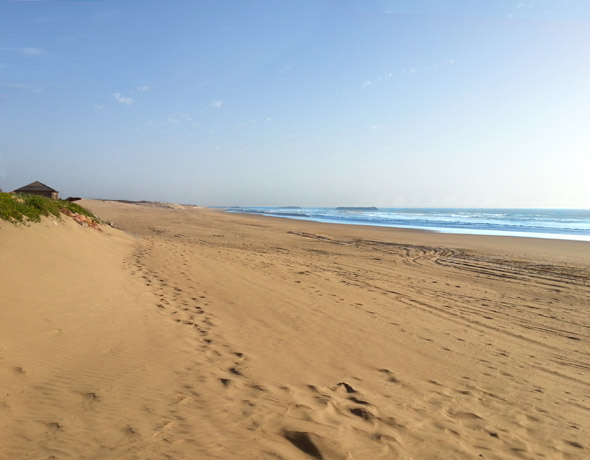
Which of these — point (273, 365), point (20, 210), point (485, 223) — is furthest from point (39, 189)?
point (485, 223)

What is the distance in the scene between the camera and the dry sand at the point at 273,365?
115 inches

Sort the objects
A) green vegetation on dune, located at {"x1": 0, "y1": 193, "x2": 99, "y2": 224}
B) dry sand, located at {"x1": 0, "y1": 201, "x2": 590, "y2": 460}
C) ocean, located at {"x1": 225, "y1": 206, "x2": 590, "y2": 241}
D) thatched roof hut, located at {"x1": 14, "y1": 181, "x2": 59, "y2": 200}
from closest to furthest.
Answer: dry sand, located at {"x1": 0, "y1": 201, "x2": 590, "y2": 460} → green vegetation on dune, located at {"x1": 0, "y1": 193, "x2": 99, "y2": 224} → thatched roof hut, located at {"x1": 14, "y1": 181, "x2": 59, "y2": 200} → ocean, located at {"x1": 225, "y1": 206, "x2": 590, "y2": 241}

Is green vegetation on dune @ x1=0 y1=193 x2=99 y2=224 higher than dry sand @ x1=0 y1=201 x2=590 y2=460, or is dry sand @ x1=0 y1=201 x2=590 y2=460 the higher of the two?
green vegetation on dune @ x1=0 y1=193 x2=99 y2=224

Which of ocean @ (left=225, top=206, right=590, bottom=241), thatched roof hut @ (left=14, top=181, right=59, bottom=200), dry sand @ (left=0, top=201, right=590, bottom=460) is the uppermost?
thatched roof hut @ (left=14, top=181, right=59, bottom=200)

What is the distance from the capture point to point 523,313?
7.54 m

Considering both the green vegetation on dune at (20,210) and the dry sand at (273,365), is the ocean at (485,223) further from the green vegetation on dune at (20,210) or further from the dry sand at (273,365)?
the green vegetation on dune at (20,210)

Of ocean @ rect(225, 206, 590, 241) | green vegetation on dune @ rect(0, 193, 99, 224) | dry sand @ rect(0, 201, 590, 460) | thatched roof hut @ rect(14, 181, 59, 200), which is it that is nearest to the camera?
dry sand @ rect(0, 201, 590, 460)

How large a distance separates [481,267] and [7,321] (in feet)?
43.7

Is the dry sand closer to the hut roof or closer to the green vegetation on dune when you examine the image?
the green vegetation on dune

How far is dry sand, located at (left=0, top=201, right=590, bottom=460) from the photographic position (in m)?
2.91

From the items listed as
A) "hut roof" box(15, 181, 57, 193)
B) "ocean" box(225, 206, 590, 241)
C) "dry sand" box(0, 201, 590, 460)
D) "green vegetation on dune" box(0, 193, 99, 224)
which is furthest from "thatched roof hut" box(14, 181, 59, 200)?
"ocean" box(225, 206, 590, 241)

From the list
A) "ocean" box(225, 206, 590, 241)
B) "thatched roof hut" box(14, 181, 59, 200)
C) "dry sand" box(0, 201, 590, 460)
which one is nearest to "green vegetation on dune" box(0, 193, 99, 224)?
"dry sand" box(0, 201, 590, 460)

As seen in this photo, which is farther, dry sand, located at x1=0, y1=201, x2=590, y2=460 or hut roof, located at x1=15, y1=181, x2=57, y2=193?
hut roof, located at x1=15, y1=181, x2=57, y2=193

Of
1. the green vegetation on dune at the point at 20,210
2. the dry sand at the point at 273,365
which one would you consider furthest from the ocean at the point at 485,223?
the green vegetation on dune at the point at 20,210
